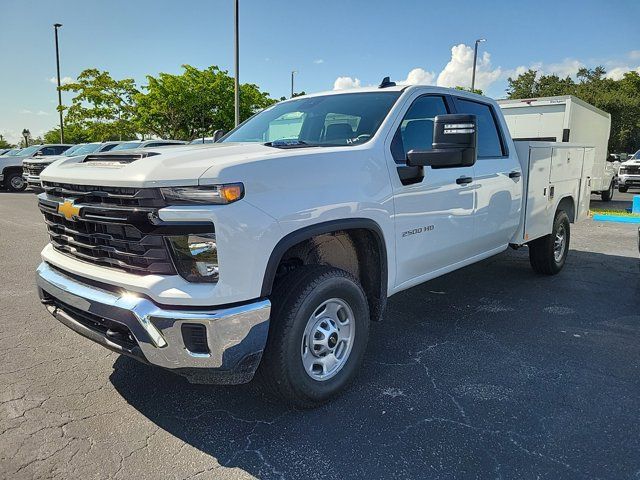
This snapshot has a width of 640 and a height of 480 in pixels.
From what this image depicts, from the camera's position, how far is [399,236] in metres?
3.38

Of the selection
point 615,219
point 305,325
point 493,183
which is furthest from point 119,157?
point 615,219

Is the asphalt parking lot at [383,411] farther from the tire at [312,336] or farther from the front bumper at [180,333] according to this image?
the front bumper at [180,333]

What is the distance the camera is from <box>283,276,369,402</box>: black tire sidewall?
2688mm

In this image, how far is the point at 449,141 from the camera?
3104 millimetres

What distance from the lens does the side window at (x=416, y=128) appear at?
135 inches

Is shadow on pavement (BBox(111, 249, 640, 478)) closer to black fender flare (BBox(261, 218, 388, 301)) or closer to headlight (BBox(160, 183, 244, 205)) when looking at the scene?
black fender flare (BBox(261, 218, 388, 301))

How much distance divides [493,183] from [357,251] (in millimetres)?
1780

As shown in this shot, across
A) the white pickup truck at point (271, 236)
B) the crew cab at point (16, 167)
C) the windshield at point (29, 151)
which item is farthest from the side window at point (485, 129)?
the windshield at point (29, 151)

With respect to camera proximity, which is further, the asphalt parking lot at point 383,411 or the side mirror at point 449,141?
the side mirror at point 449,141

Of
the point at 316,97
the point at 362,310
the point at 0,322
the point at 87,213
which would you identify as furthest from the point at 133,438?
the point at 316,97

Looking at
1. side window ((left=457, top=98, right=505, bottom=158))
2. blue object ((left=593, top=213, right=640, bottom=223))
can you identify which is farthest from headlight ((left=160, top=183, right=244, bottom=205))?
blue object ((left=593, top=213, right=640, bottom=223))

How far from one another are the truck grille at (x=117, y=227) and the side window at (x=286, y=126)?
5.27ft

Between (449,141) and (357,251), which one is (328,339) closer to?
(357,251)

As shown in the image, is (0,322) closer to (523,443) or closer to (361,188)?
(361,188)
